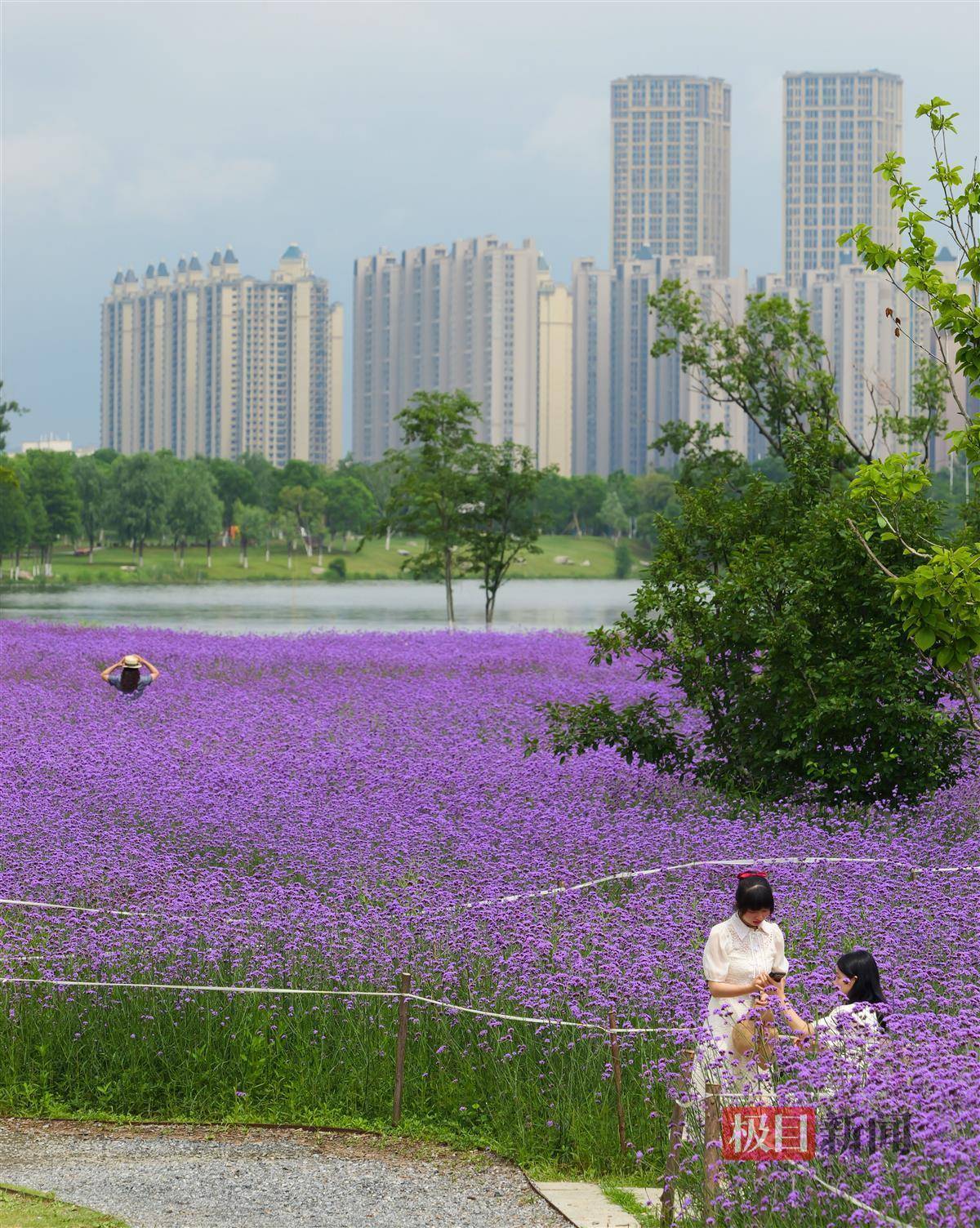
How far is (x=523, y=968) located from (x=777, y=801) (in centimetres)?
539

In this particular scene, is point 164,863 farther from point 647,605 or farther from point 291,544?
point 291,544

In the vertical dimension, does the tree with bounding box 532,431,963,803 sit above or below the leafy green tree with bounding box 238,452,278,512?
below

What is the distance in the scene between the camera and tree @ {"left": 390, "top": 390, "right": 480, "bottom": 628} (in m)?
41.0

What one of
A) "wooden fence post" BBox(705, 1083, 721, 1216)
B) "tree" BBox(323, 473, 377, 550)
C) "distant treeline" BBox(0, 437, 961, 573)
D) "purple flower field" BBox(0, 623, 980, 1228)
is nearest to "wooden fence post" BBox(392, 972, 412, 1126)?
"purple flower field" BBox(0, 623, 980, 1228)

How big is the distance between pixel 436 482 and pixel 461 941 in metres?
33.4

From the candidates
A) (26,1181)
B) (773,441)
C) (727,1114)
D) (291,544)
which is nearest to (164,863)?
(26,1181)

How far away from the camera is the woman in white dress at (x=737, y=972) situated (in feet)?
19.5

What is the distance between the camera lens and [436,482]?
4100 centimetres

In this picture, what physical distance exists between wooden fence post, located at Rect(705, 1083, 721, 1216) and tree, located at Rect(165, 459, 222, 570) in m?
107

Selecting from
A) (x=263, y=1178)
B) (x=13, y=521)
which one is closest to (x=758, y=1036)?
(x=263, y=1178)

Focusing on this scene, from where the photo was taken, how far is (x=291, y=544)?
122 metres

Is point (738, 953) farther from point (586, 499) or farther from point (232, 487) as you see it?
point (586, 499)

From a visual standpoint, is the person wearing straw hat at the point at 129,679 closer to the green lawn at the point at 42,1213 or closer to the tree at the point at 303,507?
the green lawn at the point at 42,1213

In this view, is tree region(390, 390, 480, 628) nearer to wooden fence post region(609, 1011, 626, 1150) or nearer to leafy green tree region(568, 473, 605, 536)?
wooden fence post region(609, 1011, 626, 1150)
